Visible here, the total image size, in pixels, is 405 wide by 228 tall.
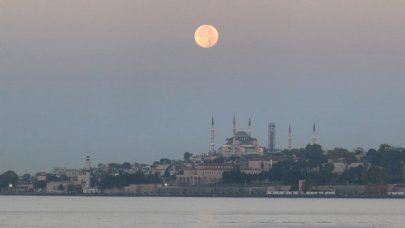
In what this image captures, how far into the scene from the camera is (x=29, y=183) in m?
194

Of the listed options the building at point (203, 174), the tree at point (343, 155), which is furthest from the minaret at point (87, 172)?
the tree at point (343, 155)

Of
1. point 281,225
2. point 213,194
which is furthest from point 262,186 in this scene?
point 281,225

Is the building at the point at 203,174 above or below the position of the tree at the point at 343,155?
below

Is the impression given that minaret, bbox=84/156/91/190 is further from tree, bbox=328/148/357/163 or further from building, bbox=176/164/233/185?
tree, bbox=328/148/357/163

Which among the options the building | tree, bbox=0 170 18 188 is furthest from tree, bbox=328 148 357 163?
tree, bbox=0 170 18 188

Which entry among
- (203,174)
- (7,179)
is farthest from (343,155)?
(7,179)

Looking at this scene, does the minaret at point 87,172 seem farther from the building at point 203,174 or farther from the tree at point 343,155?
the tree at point 343,155

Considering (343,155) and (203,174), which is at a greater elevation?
(343,155)

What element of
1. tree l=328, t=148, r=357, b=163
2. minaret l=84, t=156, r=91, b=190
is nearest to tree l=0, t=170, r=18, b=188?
minaret l=84, t=156, r=91, b=190

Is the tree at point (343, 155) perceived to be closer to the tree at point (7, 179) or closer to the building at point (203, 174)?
the building at point (203, 174)

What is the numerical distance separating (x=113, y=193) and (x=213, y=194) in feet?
44.3

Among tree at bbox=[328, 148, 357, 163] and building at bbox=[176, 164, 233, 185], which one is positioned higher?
tree at bbox=[328, 148, 357, 163]

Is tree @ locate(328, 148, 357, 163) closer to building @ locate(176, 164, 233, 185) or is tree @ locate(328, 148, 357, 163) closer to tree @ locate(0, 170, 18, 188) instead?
building @ locate(176, 164, 233, 185)

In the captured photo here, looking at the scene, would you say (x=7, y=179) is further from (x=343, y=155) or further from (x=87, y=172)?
(x=343, y=155)
